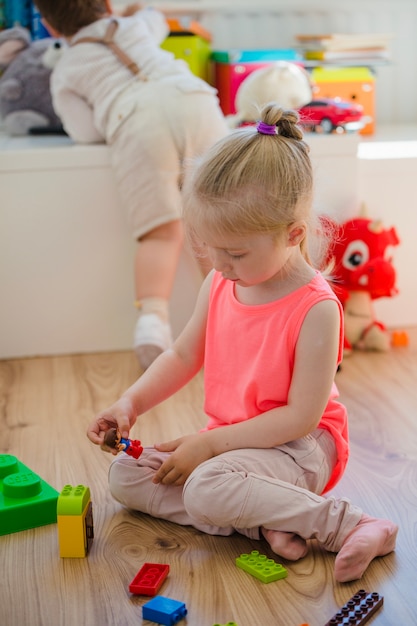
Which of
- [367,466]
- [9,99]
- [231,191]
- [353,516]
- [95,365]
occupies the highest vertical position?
[231,191]

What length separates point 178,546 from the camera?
1087mm

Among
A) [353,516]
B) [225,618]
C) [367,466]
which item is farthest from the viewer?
[367,466]

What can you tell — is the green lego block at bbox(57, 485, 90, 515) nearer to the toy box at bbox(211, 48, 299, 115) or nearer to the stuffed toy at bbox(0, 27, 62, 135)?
the stuffed toy at bbox(0, 27, 62, 135)

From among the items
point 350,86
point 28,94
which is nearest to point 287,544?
point 28,94

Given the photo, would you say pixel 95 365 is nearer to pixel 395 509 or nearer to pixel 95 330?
pixel 95 330

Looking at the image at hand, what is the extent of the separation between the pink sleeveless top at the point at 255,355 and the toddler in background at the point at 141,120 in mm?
529

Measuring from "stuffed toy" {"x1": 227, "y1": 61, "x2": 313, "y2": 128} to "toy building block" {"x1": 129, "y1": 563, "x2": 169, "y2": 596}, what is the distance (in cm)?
112

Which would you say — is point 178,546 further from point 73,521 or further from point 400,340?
point 400,340

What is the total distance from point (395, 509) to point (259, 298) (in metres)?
0.33

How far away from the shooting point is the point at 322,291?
108cm

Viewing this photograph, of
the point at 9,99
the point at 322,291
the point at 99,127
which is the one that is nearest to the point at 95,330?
the point at 99,127

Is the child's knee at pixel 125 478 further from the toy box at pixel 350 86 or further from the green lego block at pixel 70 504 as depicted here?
the toy box at pixel 350 86

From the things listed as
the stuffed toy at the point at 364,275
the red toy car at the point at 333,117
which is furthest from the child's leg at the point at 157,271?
the red toy car at the point at 333,117

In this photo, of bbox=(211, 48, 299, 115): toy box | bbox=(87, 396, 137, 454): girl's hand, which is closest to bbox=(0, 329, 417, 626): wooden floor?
bbox=(87, 396, 137, 454): girl's hand
